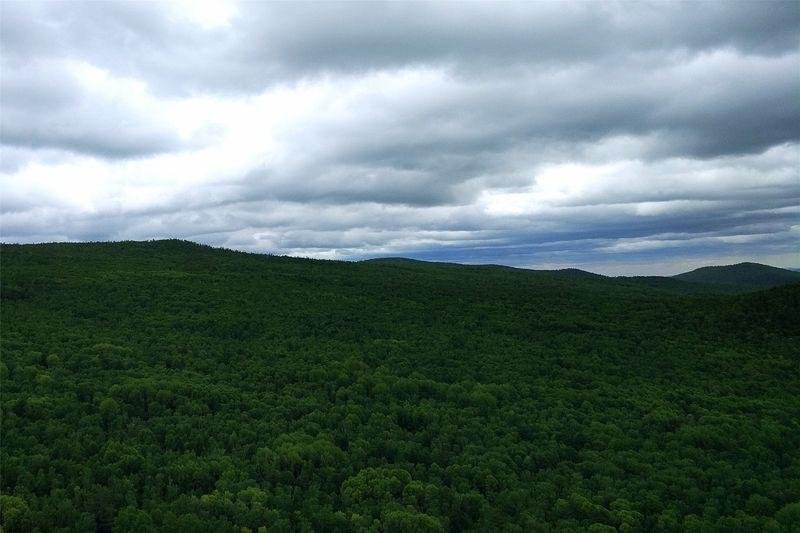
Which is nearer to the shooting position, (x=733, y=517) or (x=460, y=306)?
(x=733, y=517)

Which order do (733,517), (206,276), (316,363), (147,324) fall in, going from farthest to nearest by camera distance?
(206,276) < (147,324) < (316,363) < (733,517)

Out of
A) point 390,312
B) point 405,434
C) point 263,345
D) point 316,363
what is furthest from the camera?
point 390,312

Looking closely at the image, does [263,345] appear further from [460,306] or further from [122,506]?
[460,306]

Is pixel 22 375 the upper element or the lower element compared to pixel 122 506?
upper

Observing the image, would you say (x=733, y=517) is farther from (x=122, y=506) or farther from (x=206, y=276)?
(x=206, y=276)

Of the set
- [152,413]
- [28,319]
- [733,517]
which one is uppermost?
[28,319]

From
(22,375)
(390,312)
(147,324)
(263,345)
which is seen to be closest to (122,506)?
(22,375)
